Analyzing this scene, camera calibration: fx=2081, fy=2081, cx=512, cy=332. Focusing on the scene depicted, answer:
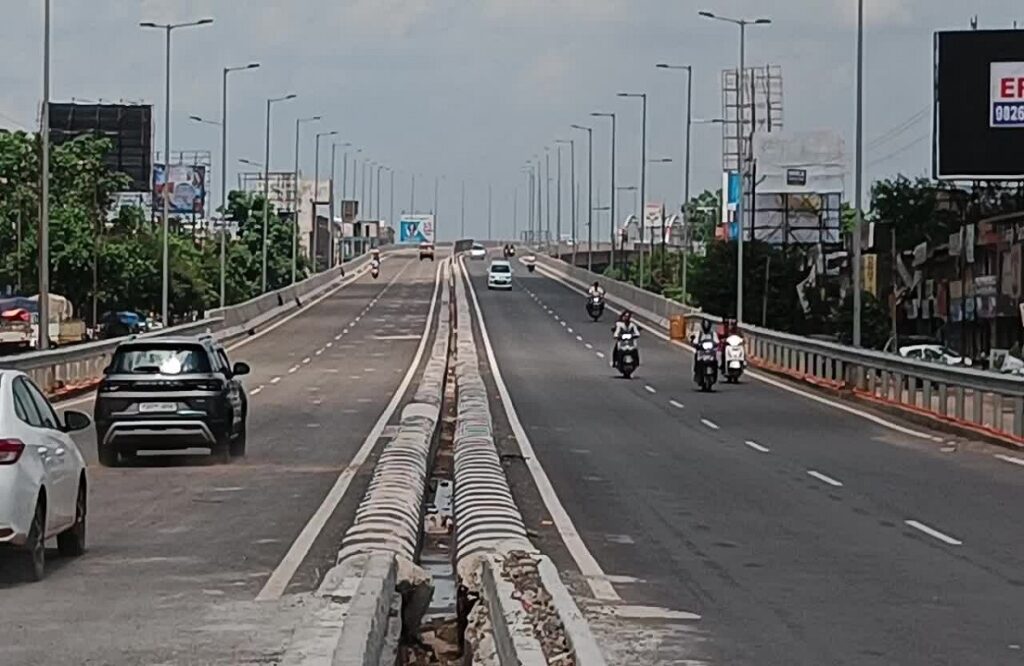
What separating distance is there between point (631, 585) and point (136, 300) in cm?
8335

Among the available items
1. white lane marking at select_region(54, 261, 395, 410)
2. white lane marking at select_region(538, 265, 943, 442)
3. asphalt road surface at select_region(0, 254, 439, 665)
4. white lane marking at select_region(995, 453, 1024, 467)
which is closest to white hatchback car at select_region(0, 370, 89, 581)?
asphalt road surface at select_region(0, 254, 439, 665)

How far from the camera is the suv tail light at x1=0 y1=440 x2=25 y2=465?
→ 14.5 metres

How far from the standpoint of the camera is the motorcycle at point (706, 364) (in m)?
47.5

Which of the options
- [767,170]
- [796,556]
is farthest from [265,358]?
[767,170]

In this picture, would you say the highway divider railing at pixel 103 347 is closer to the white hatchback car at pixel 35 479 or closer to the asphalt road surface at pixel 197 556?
the asphalt road surface at pixel 197 556

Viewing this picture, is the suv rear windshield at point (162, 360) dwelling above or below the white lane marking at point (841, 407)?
above

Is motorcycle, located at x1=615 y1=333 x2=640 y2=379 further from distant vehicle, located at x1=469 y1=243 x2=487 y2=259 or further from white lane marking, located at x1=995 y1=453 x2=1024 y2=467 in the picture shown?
distant vehicle, located at x1=469 y1=243 x2=487 y2=259

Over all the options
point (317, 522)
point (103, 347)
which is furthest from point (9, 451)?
point (103, 347)

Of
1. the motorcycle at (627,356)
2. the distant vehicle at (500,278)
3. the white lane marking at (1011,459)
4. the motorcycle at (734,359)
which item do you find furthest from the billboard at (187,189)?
the white lane marking at (1011,459)

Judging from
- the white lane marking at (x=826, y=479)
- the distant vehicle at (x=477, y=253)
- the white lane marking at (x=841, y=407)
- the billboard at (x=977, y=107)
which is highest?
the billboard at (x=977, y=107)

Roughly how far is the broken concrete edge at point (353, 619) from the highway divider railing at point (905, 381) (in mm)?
18538

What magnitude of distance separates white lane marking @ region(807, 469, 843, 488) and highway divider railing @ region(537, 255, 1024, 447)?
5388mm

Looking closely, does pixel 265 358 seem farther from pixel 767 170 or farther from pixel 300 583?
pixel 767 170

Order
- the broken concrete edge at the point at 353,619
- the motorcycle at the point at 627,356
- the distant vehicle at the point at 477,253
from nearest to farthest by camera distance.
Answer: the broken concrete edge at the point at 353,619 < the motorcycle at the point at 627,356 < the distant vehicle at the point at 477,253
